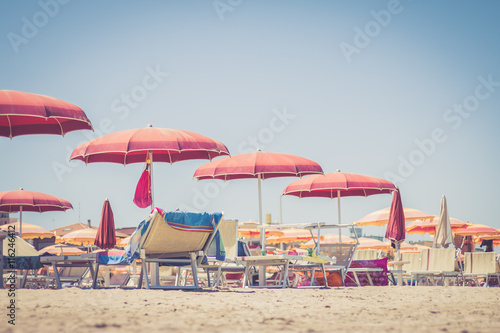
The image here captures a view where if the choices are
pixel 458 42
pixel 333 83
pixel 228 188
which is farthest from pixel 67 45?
pixel 458 42

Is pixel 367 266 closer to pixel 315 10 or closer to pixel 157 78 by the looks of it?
pixel 157 78

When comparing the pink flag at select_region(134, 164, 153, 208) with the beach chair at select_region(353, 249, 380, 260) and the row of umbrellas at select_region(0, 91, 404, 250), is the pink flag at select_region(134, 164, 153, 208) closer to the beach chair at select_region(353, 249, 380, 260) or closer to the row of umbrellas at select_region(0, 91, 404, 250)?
the row of umbrellas at select_region(0, 91, 404, 250)

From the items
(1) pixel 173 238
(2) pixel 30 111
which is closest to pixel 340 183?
(1) pixel 173 238

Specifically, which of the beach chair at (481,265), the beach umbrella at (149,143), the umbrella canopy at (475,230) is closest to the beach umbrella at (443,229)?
the beach chair at (481,265)

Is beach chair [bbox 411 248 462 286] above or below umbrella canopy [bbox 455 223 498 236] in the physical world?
below

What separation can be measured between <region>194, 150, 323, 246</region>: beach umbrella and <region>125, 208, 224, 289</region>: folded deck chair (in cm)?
266

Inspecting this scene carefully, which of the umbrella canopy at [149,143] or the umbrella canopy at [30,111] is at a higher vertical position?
the umbrella canopy at [30,111]

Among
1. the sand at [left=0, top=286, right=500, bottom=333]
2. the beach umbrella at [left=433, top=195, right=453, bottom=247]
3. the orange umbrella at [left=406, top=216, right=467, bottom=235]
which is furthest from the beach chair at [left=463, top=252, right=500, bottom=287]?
the sand at [left=0, top=286, right=500, bottom=333]

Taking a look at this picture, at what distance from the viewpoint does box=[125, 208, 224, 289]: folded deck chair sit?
21.9 ft

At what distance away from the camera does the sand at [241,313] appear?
376cm

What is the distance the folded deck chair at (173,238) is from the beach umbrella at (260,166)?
8.74 feet

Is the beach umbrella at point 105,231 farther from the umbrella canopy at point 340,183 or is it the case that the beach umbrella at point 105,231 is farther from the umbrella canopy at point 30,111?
the umbrella canopy at point 340,183

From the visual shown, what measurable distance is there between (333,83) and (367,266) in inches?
248

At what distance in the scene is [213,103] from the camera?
551 inches
